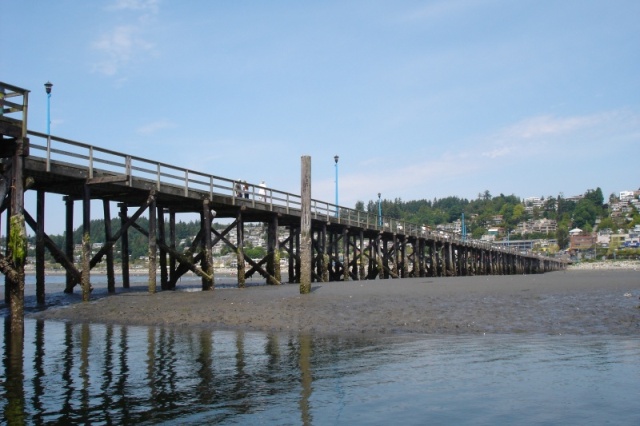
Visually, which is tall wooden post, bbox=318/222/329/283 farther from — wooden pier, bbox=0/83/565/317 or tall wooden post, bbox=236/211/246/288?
tall wooden post, bbox=236/211/246/288

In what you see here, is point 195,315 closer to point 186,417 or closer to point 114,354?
point 114,354

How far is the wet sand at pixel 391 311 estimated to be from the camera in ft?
46.2

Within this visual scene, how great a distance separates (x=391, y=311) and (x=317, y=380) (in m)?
7.46

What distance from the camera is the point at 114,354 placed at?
1159 cm

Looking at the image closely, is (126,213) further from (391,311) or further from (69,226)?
(391,311)

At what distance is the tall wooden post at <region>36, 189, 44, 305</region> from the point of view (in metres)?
20.5

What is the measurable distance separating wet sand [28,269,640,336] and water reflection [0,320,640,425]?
1.66 metres

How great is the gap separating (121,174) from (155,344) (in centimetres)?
1019

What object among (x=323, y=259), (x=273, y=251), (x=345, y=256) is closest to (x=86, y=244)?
(x=273, y=251)

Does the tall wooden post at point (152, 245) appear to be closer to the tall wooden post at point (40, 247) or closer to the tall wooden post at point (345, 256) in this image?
the tall wooden post at point (40, 247)

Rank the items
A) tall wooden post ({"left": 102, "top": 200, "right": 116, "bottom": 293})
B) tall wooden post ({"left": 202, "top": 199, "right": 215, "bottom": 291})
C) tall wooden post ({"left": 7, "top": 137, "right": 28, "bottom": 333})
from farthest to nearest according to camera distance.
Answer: tall wooden post ({"left": 202, "top": 199, "right": 215, "bottom": 291})
tall wooden post ({"left": 102, "top": 200, "right": 116, "bottom": 293})
tall wooden post ({"left": 7, "top": 137, "right": 28, "bottom": 333})

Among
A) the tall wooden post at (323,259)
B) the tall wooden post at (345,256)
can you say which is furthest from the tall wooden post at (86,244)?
the tall wooden post at (345,256)

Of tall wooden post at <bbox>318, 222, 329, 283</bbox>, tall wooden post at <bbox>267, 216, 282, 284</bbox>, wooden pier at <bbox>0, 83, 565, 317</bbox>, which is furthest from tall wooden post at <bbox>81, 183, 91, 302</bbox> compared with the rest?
tall wooden post at <bbox>318, 222, 329, 283</bbox>

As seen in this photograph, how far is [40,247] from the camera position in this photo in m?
20.5
